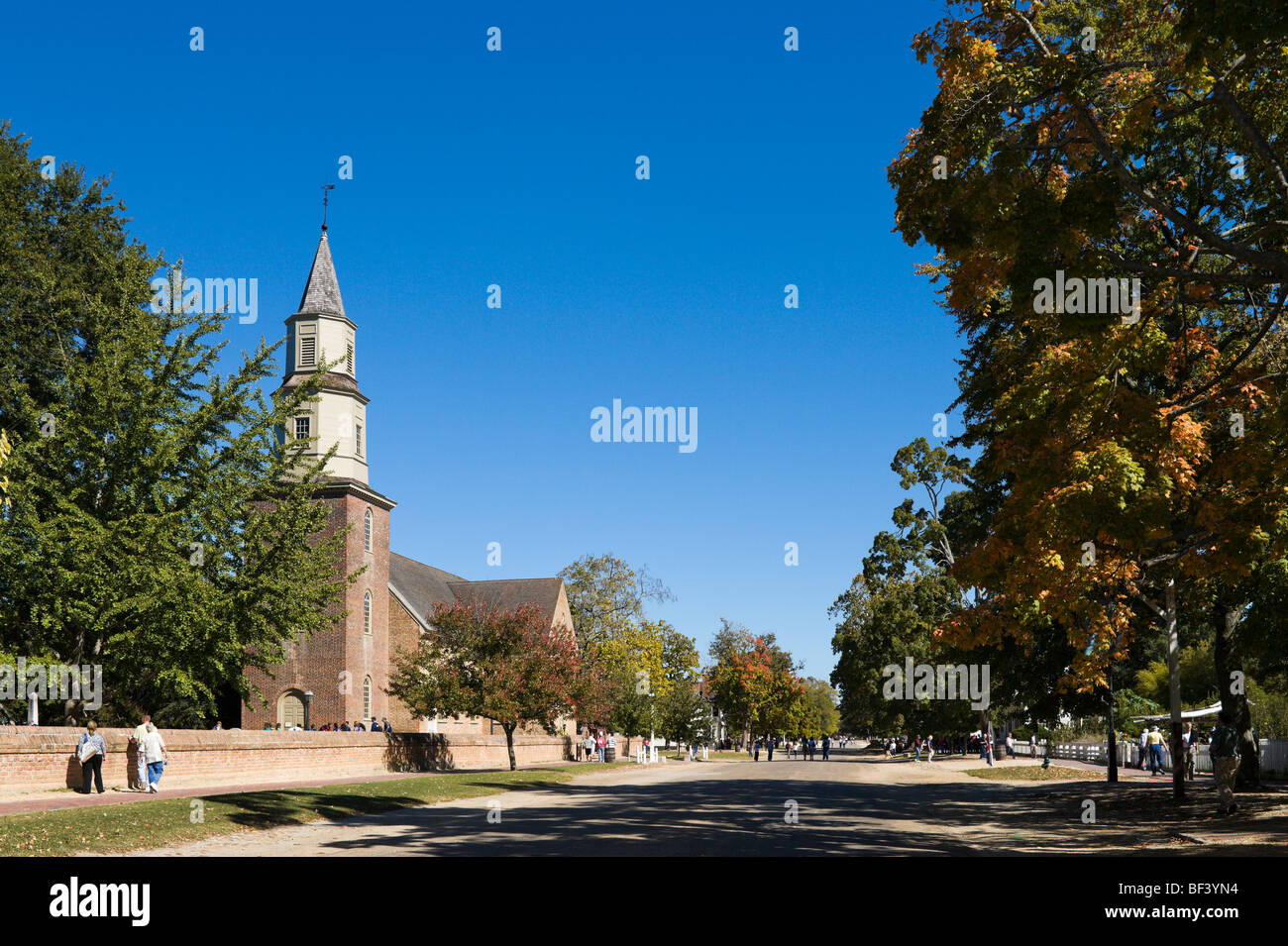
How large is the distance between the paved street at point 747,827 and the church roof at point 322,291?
3075cm

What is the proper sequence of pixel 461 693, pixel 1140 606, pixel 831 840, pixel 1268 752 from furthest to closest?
pixel 461 693
pixel 1268 752
pixel 1140 606
pixel 831 840

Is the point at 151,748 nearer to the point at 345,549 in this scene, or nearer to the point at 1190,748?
the point at 345,549

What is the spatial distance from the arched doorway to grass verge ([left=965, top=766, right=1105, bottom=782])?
30.0 meters

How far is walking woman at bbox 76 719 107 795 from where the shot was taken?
2367 centimetres

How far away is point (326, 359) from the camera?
54.2m

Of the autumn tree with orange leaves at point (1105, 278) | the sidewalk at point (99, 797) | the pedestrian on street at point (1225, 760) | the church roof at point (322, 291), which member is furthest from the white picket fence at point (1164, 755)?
the church roof at point (322, 291)

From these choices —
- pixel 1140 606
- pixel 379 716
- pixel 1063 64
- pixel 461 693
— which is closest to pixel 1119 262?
pixel 1063 64

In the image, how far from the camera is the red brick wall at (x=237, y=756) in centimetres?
2333

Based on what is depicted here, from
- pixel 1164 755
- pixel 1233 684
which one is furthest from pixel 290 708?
pixel 1233 684

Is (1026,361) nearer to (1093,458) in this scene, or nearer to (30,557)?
(1093,458)

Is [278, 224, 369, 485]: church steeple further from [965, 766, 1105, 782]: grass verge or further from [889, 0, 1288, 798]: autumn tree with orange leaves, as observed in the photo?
[889, 0, 1288, 798]: autumn tree with orange leaves

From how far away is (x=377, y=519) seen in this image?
5706 centimetres

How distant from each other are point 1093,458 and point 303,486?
23.6 metres

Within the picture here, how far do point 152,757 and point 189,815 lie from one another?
6.82 m
